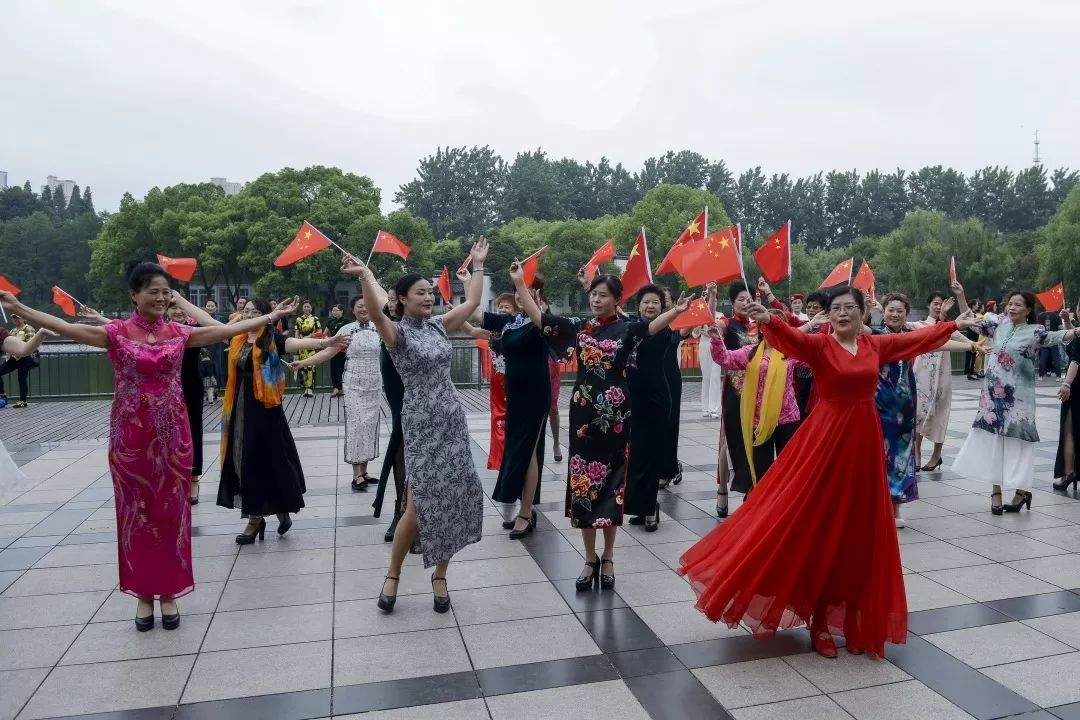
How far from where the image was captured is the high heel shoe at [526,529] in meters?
6.17

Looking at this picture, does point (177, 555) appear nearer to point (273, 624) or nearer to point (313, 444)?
point (273, 624)

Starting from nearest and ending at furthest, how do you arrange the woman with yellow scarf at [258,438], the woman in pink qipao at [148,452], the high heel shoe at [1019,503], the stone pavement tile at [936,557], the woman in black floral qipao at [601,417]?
the woman in pink qipao at [148,452]
the woman in black floral qipao at [601,417]
the stone pavement tile at [936,557]
the woman with yellow scarf at [258,438]
the high heel shoe at [1019,503]

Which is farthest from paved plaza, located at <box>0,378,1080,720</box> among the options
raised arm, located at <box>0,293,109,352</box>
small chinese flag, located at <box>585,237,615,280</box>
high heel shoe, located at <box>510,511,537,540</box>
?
small chinese flag, located at <box>585,237,615,280</box>

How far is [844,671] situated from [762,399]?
2.53 metres

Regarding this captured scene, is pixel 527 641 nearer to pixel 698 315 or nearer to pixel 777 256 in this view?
pixel 698 315

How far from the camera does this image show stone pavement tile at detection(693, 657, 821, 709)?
360 centimetres

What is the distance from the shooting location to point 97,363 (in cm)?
1828

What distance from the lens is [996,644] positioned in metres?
4.14

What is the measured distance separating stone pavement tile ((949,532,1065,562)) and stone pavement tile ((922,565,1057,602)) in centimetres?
32

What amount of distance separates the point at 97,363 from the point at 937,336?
18500 millimetres

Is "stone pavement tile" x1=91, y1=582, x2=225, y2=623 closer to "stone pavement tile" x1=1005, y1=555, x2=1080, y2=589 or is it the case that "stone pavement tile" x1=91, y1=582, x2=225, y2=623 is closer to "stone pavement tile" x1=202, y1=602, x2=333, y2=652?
"stone pavement tile" x1=202, y1=602, x2=333, y2=652

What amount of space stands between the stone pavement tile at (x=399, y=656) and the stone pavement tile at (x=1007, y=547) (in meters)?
3.23

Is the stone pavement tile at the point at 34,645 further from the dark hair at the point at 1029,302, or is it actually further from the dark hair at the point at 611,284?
the dark hair at the point at 1029,302

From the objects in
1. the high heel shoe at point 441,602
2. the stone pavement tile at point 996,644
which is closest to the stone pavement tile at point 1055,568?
the stone pavement tile at point 996,644
